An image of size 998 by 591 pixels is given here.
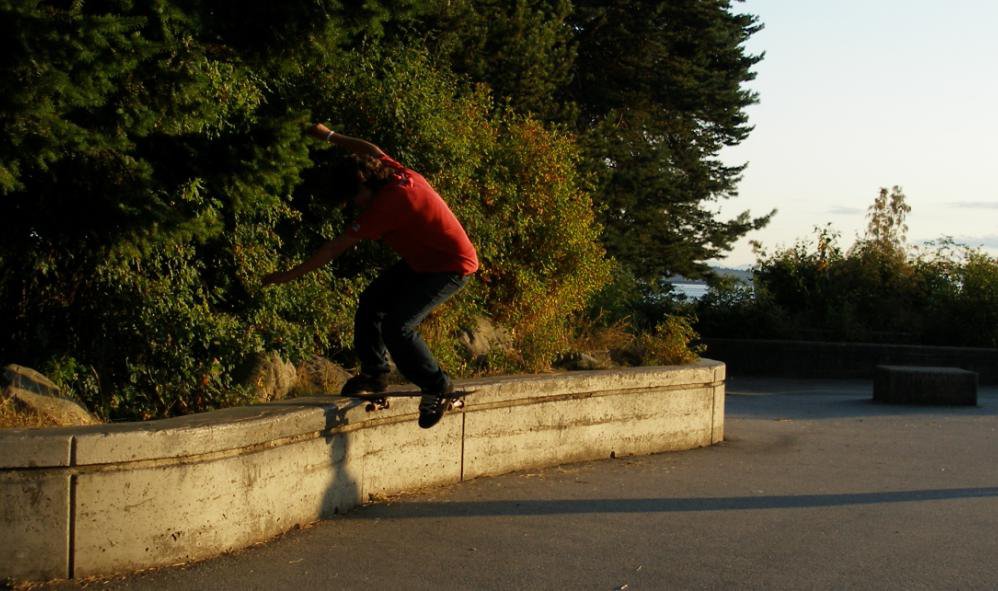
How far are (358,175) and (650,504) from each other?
9.33ft

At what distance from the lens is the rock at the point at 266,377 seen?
7141 mm

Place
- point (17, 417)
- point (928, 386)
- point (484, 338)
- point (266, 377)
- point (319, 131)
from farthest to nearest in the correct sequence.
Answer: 1. point (928, 386)
2. point (484, 338)
3. point (266, 377)
4. point (319, 131)
5. point (17, 417)

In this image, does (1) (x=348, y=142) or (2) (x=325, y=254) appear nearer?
(2) (x=325, y=254)

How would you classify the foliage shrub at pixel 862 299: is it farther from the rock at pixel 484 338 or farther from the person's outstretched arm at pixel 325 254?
the person's outstretched arm at pixel 325 254

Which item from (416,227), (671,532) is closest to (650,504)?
(671,532)

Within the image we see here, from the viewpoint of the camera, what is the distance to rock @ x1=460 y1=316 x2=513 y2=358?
30.0 ft

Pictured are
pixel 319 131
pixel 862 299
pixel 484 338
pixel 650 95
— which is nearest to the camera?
pixel 319 131

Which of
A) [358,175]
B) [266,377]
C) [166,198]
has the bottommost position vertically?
Answer: [266,377]

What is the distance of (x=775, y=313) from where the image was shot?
71.4 ft

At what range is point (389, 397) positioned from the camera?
6953 millimetres

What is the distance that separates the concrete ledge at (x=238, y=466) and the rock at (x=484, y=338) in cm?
81

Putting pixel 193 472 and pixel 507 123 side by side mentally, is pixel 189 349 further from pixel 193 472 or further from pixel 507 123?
pixel 507 123

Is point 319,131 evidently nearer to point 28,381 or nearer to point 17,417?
point 28,381

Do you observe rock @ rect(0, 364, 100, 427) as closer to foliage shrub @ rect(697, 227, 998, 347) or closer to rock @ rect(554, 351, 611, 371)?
rock @ rect(554, 351, 611, 371)
